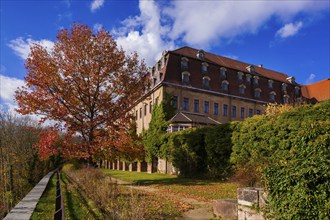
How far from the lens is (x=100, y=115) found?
54.9 ft

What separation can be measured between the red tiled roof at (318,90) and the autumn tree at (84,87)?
39260 mm

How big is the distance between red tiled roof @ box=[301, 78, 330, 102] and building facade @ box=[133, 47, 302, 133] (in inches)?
104

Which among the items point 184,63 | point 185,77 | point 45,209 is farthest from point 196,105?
point 45,209

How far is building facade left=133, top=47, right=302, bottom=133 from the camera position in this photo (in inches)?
1407

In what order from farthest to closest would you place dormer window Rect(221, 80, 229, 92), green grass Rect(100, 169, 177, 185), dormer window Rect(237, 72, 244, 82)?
dormer window Rect(237, 72, 244, 82) → dormer window Rect(221, 80, 229, 92) → green grass Rect(100, 169, 177, 185)

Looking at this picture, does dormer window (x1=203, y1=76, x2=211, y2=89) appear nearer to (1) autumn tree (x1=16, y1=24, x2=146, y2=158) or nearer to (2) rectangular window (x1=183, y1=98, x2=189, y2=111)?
(2) rectangular window (x1=183, y1=98, x2=189, y2=111)

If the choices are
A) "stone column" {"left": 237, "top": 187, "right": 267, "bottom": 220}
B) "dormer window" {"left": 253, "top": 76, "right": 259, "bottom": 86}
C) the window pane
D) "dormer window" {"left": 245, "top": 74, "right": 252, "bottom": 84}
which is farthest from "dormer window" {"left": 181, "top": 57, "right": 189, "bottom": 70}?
"stone column" {"left": 237, "top": 187, "right": 267, "bottom": 220}

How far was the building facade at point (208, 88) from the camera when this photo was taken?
35750 millimetres

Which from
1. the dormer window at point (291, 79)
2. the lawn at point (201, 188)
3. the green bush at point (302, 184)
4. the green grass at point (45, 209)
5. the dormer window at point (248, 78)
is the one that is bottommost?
the lawn at point (201, 188)

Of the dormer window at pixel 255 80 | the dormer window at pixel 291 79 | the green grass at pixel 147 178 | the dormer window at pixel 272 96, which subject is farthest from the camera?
the dormer window at pixel 291 79

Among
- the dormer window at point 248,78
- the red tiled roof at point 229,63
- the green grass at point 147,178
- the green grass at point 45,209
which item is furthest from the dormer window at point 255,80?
the green grass at point 45,209

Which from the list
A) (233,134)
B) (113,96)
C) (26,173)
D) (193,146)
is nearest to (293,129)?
(233,134)

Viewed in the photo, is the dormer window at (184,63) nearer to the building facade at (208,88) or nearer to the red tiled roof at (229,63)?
the building facade at (208,88)

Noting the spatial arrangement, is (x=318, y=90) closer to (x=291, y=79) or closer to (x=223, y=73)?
(x=291, y=79)
